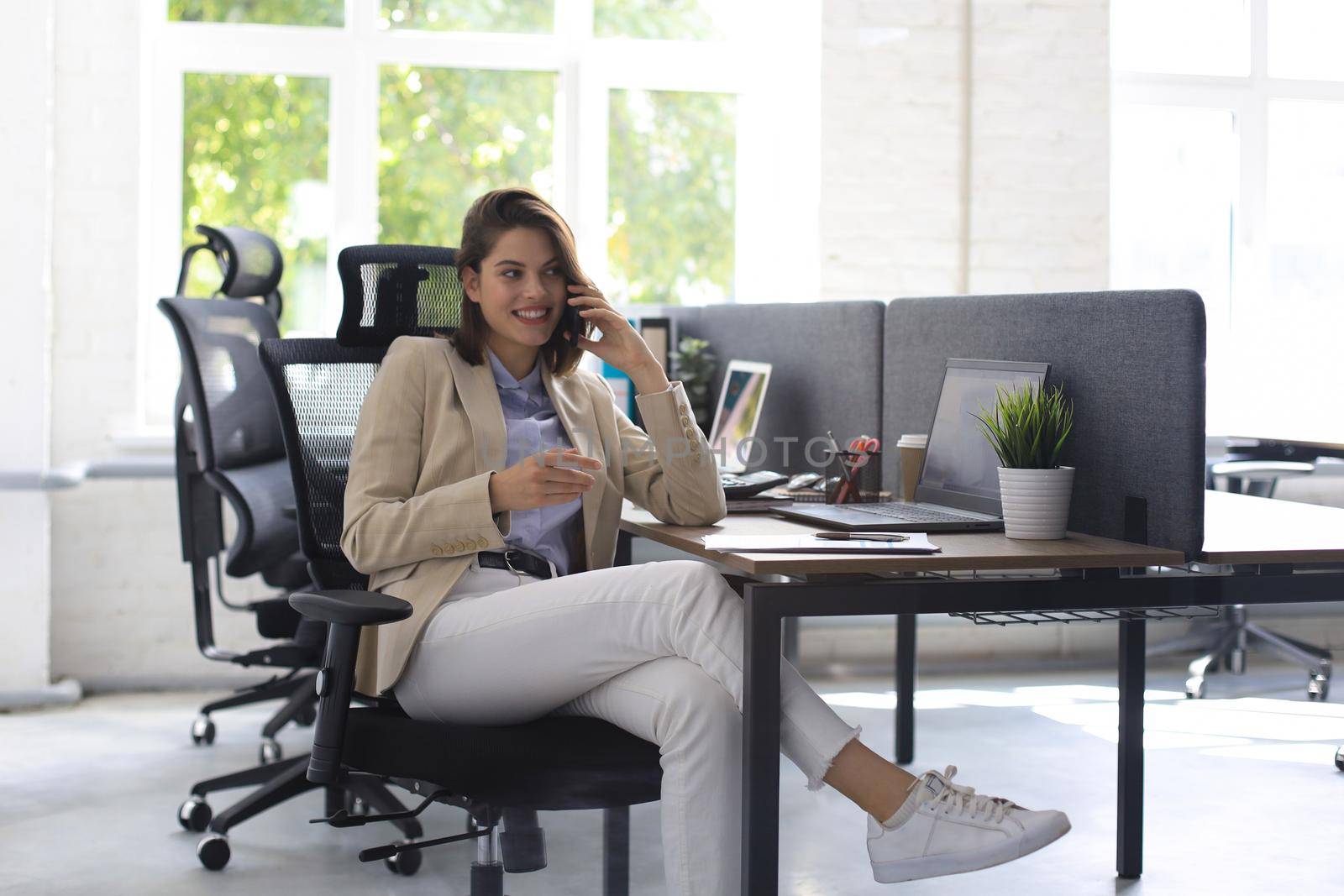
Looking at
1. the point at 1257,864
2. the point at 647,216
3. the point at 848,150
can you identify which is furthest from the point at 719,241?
the point at 1257,864

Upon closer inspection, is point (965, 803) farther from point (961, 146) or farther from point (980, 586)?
point (961, 146)

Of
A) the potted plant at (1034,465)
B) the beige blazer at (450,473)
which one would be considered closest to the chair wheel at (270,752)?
the beige blazer at (450,473)

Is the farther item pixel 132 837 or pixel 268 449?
pixel 268 449

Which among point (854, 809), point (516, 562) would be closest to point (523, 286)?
point (516, 562)

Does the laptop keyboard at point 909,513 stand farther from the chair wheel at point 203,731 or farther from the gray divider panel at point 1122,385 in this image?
the chair wheel at point 203,731

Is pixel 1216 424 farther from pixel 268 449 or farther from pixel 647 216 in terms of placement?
pixel 268 449

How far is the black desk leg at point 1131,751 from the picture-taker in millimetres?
2422

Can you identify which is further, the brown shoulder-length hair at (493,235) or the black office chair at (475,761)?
the brown shoulder-length hair at (493,235)

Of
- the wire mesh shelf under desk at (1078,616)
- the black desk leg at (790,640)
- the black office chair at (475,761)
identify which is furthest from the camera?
the black desk leg at (790,640)

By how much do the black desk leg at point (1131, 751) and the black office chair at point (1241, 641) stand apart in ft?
5.09

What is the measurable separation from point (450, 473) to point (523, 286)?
32 cm

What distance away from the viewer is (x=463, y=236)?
2.14m

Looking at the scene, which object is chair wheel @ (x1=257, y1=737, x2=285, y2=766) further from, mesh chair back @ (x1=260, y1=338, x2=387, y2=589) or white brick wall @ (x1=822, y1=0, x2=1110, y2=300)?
white brick wall @ (x1=822, y1=0, x2=1110, y2=300)

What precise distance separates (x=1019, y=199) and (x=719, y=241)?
3.25ft
